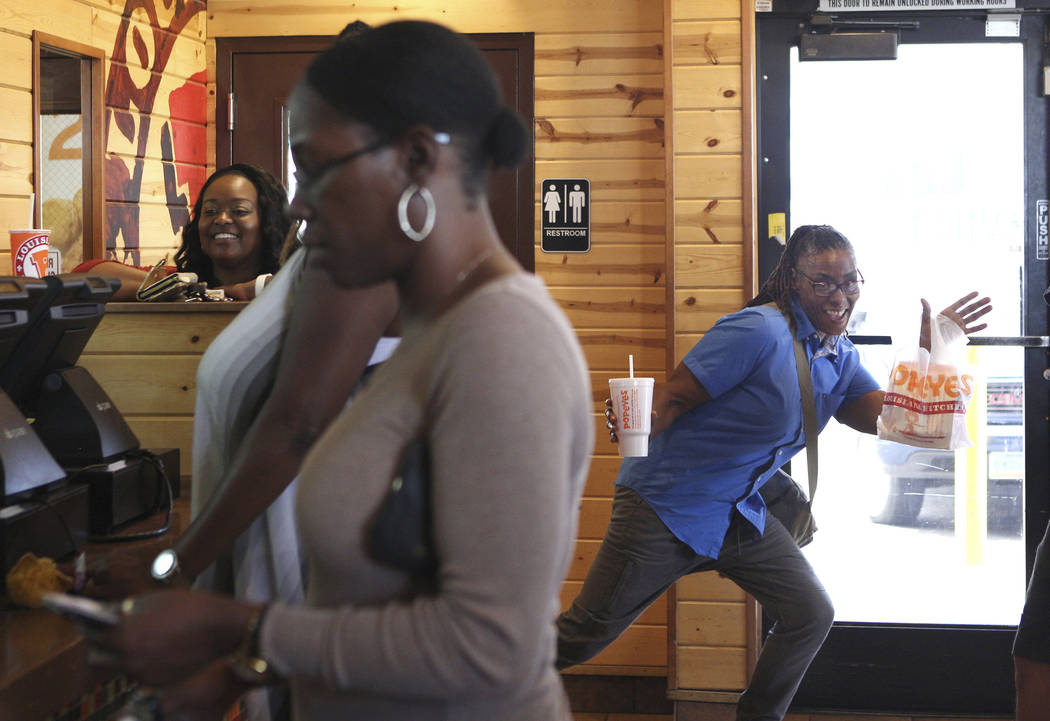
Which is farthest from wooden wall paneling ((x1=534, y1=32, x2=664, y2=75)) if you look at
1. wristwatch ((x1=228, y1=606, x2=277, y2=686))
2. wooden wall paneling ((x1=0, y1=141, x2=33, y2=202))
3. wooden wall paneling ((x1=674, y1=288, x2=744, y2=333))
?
wristwatch ((x1=228, y1=606, x2=277, y2=686))

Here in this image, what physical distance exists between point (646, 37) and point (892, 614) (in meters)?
2.24

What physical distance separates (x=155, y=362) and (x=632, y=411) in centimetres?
115

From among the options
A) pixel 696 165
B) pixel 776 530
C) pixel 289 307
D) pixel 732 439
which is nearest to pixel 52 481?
pixel 289 307

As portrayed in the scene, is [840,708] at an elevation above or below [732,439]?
below

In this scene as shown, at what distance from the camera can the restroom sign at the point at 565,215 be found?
401 cm

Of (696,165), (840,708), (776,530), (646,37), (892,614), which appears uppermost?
Answer: (646,37)

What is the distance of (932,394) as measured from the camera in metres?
2.93

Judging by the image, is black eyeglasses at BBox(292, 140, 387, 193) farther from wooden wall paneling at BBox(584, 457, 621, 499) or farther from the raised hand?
wooden wall paneling at BBox(584, 457, 621, 499)

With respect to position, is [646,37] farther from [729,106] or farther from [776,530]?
[776,530]

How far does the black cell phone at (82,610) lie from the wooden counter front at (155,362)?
4.66 feet

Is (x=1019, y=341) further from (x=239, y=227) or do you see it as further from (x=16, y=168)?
(x=16, y=168)

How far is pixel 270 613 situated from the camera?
88 cm

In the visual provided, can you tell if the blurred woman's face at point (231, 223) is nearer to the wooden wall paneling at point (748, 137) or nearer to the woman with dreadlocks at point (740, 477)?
the woman with dreadlocks at point (740, 477)

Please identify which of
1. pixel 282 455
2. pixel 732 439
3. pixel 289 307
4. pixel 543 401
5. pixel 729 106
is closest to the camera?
pixel 543 401
